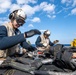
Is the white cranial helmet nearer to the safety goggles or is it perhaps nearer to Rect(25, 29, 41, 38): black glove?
the safety goggles

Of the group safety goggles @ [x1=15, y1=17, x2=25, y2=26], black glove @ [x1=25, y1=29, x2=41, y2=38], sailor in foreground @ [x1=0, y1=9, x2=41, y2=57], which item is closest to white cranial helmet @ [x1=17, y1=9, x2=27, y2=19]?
sailor in foreground @ [x1=0, y1=9, x2=41, y2=57]

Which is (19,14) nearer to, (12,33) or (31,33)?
(12,33)

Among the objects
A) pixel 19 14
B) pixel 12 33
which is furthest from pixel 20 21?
pixel 12 33

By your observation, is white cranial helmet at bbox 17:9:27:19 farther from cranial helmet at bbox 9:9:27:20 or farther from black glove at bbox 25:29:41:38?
black glove at bbox 25:29:41:38

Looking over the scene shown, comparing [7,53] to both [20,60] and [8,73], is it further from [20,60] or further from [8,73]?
[8,73]

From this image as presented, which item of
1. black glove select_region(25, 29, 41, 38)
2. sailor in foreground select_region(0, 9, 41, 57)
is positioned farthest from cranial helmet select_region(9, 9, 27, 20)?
black glove select_region(25, 29, 41, 38)

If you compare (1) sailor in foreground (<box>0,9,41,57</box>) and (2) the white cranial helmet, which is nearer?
(1) sailor in foreground (<box>0,9,41,57</box>)

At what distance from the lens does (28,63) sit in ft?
13.8

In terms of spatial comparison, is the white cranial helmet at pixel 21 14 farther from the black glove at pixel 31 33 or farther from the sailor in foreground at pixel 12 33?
the black glove at pixel 31 33

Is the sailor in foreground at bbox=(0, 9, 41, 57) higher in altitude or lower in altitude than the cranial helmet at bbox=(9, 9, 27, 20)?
lower

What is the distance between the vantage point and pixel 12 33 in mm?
6090

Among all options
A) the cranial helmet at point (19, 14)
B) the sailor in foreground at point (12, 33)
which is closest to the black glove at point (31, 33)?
the sailor in foreground at point (12, 33)

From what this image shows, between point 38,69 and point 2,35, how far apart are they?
1.49 meters

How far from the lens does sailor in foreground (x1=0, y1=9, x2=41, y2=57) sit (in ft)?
16.0
